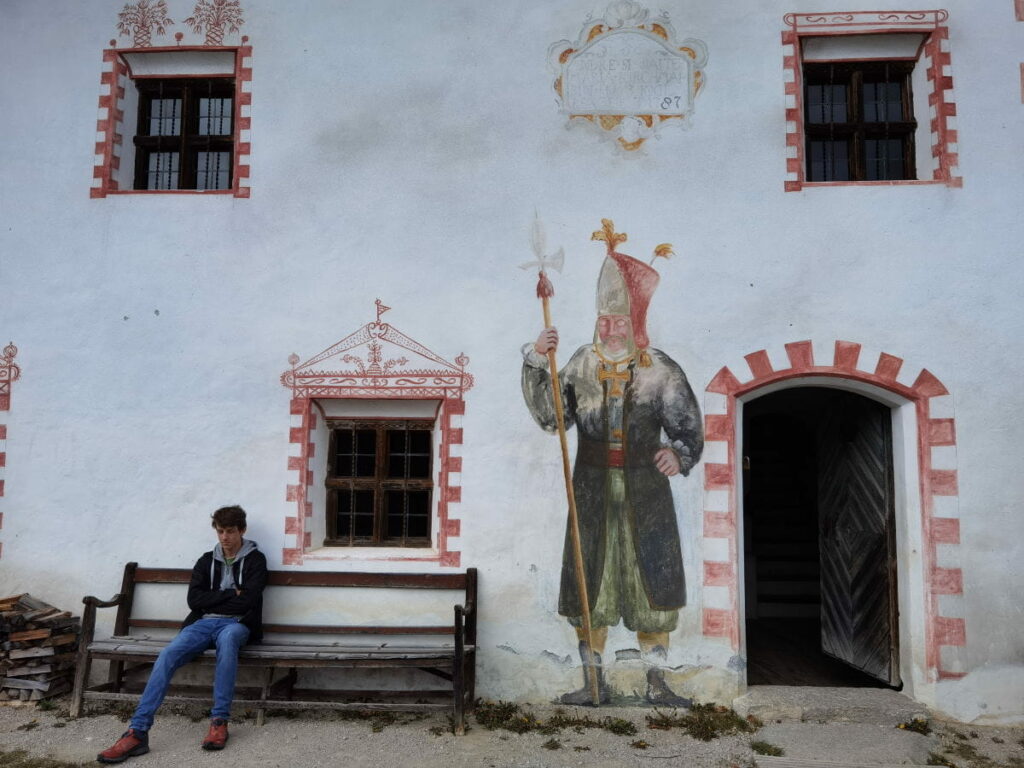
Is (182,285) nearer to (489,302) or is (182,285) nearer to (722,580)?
(489,302)

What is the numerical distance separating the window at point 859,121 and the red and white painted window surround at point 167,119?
4.21 m

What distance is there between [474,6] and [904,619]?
17.5 ft

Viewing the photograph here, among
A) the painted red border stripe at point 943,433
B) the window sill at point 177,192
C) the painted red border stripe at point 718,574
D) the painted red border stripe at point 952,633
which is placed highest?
the window sill at point 177,192

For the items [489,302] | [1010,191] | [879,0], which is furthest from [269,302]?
[1010,191]

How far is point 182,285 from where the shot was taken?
609 cm

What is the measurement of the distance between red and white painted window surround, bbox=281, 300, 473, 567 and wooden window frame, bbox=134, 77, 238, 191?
176cm

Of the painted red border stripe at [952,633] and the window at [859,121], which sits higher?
the window at [859,121]

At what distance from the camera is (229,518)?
5434mm

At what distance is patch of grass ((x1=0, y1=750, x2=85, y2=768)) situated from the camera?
460 cm

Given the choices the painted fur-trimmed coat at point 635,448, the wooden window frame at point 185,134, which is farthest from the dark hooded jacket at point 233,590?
the wooden window frame at point 185,134

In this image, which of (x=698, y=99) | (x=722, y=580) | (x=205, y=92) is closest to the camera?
(x=722, y=580)

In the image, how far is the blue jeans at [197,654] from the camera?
16.0ft

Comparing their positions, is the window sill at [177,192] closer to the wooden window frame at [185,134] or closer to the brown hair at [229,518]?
the wooden window frame at [185,134]

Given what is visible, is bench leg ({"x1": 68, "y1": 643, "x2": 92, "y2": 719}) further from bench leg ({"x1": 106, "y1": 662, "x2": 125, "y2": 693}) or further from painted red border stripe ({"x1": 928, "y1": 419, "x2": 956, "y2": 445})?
painted red border stripe ({"x1": 928, "y1": 419, "x2": 956, "y2": 445})
